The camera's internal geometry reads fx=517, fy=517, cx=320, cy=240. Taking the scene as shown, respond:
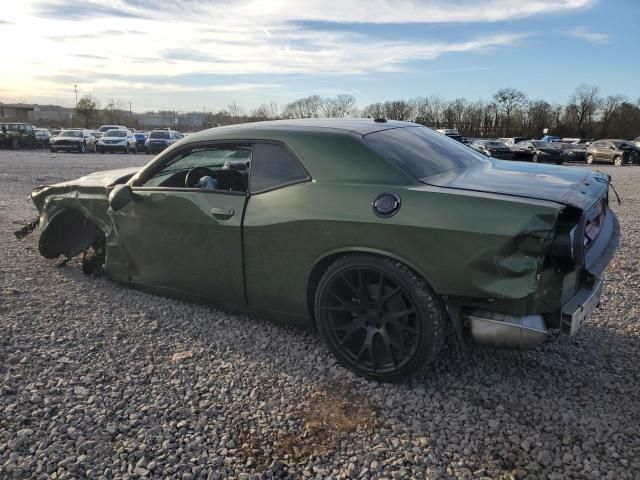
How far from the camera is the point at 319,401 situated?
294 cm

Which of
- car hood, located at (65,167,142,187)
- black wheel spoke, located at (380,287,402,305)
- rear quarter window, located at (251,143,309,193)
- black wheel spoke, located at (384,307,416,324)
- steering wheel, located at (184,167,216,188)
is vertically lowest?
black wheel spoke, located at (384,307,416,324)

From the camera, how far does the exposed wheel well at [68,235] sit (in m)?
5.04

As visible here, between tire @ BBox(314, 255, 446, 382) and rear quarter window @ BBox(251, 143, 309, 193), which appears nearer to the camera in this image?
tire @ BBox(314, 255, 446, 382)

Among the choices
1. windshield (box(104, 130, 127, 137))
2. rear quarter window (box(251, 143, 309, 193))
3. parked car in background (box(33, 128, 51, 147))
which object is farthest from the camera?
parked car in background (box(33, 128, 51, 147))

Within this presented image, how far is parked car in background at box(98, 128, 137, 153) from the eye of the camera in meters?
31.4

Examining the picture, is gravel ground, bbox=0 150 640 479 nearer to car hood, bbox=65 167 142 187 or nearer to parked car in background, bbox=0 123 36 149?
car hood, bbox=65 167 142 187

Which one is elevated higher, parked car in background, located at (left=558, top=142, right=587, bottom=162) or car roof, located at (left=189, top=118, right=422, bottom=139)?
car roof, located at (left=189, top=118, right=422, bottom=139)

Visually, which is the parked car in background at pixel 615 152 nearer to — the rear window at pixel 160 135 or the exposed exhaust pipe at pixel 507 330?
the rear window at pixel 160 135

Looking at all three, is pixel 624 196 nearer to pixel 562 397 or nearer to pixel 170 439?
pixel 562 397

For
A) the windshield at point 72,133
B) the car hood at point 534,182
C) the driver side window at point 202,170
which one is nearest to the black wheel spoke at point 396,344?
the car hood at point 534,182

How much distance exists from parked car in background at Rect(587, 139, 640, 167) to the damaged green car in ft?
90.0

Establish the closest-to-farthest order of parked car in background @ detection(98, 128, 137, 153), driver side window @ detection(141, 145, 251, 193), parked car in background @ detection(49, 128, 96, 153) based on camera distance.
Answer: driver side window @ detection(141, 145, 251, 193), parked car in background @ detection(49, 128, 96, 153), parked car in background @ detection(98, 128, 137, 153)

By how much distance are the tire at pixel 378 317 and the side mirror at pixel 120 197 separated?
1.83m

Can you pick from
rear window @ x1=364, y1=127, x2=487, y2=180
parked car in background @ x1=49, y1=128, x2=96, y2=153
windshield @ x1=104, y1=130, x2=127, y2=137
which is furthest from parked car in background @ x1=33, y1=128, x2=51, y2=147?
rear window @ x1=364, y1=127, x2=487, y2=180
